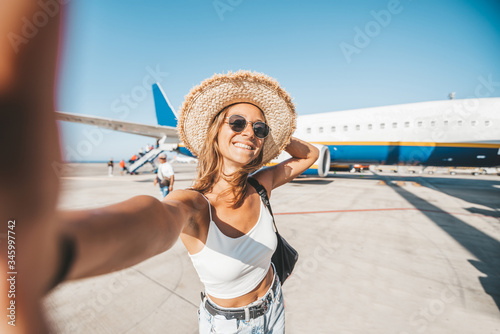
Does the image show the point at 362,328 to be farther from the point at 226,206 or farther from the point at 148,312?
the point at 148,312

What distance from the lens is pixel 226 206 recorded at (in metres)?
1.31

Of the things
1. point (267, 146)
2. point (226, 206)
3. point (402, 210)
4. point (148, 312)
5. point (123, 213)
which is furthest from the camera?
point (402, 210)

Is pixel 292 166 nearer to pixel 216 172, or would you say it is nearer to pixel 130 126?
pixel 216 172

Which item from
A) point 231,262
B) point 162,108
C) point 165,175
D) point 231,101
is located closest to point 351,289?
point 231,262

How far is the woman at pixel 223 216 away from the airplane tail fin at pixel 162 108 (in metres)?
16.0

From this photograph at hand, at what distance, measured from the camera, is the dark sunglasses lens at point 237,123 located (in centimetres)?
147

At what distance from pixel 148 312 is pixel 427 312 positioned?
112 inches

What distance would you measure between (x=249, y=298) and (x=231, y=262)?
0.29m

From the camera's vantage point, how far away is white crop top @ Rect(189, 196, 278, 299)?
1079mm

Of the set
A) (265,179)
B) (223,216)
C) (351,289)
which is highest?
(265,179)

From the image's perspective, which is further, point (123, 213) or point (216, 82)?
point (216, 82)

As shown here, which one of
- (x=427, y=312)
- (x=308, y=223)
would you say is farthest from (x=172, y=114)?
(x=427, y=312)

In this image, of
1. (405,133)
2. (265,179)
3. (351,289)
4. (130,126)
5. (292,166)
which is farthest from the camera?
(130,126)

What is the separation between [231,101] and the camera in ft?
5.38
